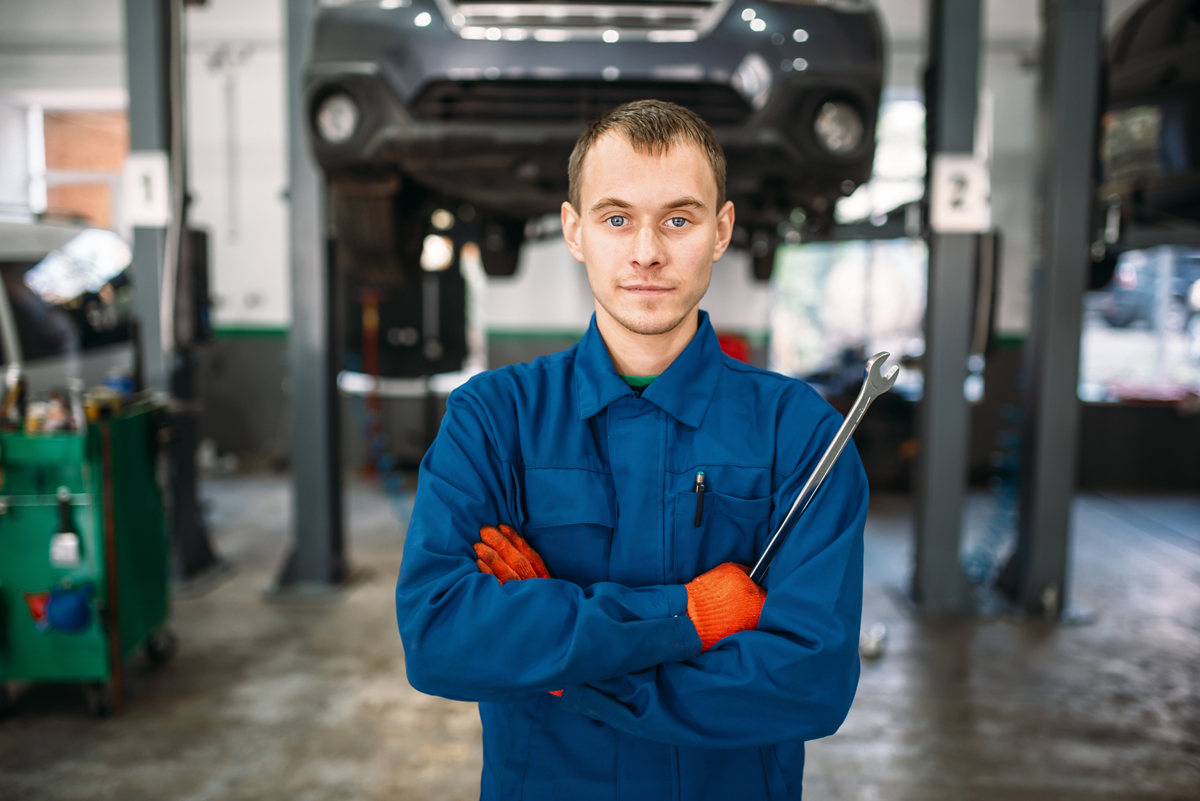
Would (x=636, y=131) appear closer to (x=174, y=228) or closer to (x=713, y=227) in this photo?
(x=713, y=227)

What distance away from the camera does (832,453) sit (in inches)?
38.3

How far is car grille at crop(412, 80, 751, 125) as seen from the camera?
2256mm

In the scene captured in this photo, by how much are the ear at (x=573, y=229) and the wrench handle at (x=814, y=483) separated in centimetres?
42

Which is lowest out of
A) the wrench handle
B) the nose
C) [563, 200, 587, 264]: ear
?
the wrench handle

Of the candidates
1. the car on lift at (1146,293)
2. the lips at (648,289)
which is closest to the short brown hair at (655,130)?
the lips at (648,289)

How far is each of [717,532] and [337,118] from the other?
2.01 m

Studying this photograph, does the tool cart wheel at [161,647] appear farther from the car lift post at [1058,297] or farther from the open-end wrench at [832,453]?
the car lift post at [1058,297]

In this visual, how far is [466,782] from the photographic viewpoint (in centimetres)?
208

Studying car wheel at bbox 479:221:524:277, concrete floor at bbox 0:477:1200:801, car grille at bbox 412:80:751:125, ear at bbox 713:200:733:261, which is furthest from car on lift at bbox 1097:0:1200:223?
ear at bbox 713:200:733:261

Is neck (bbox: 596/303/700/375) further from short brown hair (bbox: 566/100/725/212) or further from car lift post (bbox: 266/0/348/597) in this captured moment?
car lift post (bbox: 266/0/348/597)

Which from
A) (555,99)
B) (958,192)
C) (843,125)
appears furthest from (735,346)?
(555,99)

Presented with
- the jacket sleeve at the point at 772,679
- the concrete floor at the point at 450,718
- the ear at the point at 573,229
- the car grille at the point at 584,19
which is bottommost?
the concrete floor at the point at 450,718

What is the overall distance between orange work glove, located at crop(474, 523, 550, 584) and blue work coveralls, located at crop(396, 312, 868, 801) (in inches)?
0.7

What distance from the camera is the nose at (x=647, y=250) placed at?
972 millimetres
